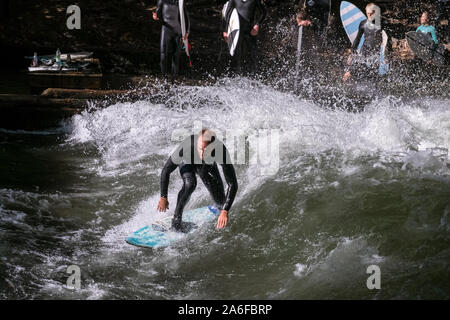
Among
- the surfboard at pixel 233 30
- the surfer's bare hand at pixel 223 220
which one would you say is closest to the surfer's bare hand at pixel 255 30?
the surfboard at pixel 233 30

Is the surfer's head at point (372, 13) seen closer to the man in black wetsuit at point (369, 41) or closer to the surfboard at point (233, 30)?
the man in black wetsuit at point (369, 41)

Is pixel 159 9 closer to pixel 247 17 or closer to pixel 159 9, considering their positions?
pixel 159 9

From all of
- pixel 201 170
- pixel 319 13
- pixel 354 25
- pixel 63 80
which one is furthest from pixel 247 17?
pixel 201 170

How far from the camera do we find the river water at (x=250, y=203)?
17.0ft

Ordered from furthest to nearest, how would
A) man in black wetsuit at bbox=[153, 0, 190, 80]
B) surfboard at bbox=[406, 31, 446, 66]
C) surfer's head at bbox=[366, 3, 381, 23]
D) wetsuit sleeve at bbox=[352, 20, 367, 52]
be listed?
surfboard at bbox=[406, 31, 446, 66]
wetsuit sleeve at bbox=[352, 20, 367, 52]
man in black wetsuit at bbox=[153, 0, 190, 80]
surfer's head at bbox=[366, 3, 381, 23]

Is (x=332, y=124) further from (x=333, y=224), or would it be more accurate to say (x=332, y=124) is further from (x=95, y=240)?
(x=95, y=240)

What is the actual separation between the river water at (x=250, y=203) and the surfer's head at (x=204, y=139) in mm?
990

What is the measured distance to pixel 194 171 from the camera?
589cm

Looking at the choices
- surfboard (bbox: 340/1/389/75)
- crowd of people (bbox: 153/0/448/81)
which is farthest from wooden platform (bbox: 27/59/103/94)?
surfboard (bbox: 340/1/389/75)

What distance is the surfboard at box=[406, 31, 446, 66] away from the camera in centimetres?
1089

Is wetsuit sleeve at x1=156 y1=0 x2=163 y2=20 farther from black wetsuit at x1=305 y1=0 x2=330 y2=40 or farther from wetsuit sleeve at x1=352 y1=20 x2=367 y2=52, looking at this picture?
black wetsuit at x1=305 y1=0 x2=330 y2=40

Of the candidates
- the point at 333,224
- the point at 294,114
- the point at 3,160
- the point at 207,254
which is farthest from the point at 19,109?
the point at 333,224

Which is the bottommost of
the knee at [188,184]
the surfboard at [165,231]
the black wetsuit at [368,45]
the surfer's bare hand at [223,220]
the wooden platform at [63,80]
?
the surfboard at [165,231]

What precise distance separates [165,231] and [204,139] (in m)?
1.19
